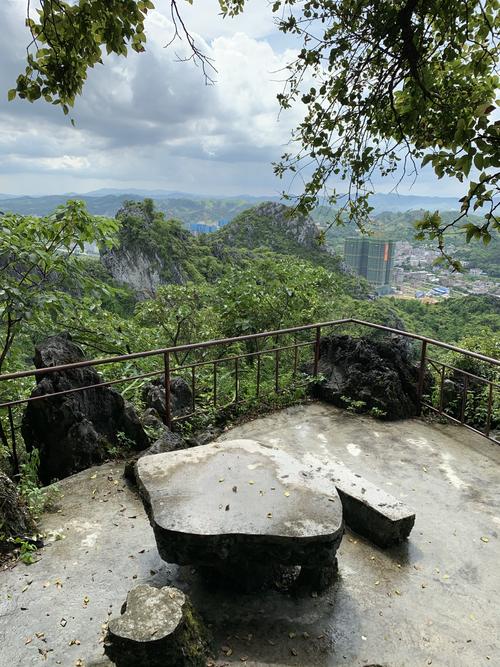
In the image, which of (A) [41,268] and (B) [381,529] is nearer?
(B) [381,529]

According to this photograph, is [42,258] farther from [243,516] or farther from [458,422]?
[458,422]

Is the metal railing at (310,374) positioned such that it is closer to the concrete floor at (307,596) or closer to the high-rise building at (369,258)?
the concrete floor at (307,596)

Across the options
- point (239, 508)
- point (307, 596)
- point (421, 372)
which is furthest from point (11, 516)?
point (421, 372)

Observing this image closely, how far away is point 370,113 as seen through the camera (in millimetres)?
2885

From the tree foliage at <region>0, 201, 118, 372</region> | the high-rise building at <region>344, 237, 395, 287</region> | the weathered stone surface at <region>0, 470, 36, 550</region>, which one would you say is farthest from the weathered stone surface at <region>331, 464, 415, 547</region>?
the high-rise building at <region>344, 237, 395, 287</region>

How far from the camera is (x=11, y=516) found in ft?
9.83

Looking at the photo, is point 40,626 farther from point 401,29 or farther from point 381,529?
point 401,29

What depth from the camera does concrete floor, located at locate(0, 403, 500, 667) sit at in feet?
7.63

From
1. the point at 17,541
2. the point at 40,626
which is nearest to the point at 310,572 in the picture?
the point at 40,626

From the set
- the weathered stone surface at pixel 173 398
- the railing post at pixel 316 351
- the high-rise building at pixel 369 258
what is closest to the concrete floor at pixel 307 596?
the weathered stone surface at pixel 173 398

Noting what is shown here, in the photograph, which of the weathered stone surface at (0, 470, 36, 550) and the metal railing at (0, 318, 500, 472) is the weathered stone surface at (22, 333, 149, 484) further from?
the weathered stone surface at (0, 470, 36, 550)

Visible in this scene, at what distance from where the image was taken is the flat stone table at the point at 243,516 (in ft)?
8.24

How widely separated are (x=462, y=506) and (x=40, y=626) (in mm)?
3121

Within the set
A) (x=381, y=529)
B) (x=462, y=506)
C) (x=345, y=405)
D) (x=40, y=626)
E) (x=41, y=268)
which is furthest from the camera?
(x=345, y=405)
